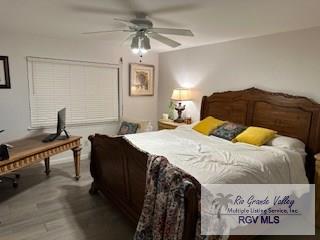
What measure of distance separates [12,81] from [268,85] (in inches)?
157

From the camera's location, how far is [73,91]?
4.37 metres

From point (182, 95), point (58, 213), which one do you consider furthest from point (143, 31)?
point (58, 213)

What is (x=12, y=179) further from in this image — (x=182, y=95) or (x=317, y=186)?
(x=317, y=186)

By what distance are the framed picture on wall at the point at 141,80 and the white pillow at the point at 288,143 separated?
302cm

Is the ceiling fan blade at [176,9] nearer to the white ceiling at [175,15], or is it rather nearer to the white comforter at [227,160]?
the white ceiling at [175,15]

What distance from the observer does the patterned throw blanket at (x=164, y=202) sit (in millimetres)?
1692

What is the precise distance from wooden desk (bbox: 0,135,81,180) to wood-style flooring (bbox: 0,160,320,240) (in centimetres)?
39

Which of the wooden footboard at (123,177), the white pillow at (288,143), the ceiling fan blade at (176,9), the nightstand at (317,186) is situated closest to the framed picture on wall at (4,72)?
the wooden footboard at (123,177)

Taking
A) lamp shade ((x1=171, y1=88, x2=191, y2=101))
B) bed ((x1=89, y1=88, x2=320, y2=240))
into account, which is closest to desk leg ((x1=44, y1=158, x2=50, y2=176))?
bed ((x1=89, y1=88, x2=320, y2=240))

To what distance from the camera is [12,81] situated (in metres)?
3.75

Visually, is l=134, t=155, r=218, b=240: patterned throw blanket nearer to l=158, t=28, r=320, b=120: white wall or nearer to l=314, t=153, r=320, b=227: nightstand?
l=314, t=153, r=320, b=227: nightstand

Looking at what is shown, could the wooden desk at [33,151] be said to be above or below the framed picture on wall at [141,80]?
below

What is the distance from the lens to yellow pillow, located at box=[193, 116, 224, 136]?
3702mm

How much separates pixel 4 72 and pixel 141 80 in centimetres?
255
